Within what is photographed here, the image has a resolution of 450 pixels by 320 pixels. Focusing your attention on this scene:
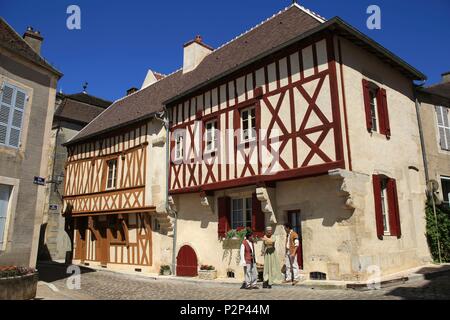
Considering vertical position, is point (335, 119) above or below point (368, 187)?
above

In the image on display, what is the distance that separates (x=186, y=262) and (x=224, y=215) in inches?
79.1

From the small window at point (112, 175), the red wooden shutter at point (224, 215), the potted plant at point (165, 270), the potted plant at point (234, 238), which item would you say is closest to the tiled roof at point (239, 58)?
the small window at point (112, 175)

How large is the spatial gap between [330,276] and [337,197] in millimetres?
1509

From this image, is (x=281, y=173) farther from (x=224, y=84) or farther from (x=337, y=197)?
(x=224, y=84)

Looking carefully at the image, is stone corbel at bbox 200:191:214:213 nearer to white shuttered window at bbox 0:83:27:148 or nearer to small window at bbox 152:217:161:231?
small window at bbox 152:217:161:231

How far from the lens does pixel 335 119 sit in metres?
7.30

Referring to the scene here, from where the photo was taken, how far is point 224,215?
951cm

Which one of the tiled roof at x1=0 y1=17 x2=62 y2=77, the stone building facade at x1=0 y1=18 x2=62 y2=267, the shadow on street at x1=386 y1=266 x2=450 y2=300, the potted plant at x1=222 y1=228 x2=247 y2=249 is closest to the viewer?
the shadow on street at x1=386 y1=266 x2=450 y2=300

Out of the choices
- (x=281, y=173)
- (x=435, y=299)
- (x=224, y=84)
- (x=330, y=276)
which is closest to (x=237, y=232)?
(x=281, y=173)

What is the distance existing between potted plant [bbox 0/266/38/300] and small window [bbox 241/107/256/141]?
17.3 feet

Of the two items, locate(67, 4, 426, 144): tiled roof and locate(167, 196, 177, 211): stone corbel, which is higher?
locate(67, 4, 426, 144): tiled roof

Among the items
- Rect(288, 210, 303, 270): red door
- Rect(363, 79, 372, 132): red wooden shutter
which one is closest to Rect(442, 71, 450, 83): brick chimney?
Rect(363, 79, 372, 132): red wooden shutter

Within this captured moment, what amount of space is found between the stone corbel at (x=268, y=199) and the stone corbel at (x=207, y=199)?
6.01 ft

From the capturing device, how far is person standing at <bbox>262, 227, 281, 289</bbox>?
7.49 meters
